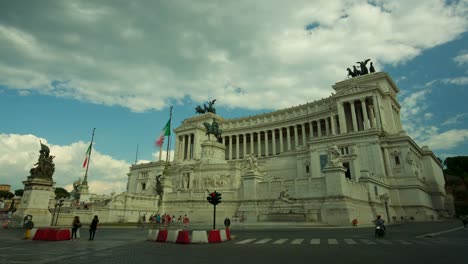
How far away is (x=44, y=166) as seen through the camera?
28219 mm

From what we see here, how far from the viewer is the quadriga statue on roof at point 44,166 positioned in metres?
27.8

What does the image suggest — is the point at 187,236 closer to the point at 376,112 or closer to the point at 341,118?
the point at 341,118

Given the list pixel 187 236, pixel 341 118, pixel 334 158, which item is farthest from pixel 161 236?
pixel 341 118

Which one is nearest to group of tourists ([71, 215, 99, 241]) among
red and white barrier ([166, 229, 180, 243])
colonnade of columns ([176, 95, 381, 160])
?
red and white barrier ([166, 229, 180, 243])

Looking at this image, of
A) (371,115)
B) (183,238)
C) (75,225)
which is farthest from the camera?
(371,115)

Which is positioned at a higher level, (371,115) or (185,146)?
(185,146)

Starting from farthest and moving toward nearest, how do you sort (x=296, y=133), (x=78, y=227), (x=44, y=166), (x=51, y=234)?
(x=296, y=133), (x=44, y=166), (x=78, y=227), (x=51, y=234)

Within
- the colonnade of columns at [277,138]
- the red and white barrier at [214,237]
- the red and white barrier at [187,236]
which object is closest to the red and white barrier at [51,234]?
the red and white barrier at [187,236]

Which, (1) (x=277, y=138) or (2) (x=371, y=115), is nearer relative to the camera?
(2) (x=371, y=115)

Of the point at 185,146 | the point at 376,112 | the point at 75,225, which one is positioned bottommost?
the point at 75,225

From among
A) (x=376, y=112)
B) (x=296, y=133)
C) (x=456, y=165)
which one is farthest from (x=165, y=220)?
(x=456, y=165)

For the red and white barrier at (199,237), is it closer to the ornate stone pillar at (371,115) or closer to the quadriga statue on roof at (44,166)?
the quadriga statue on roof at (44,166)

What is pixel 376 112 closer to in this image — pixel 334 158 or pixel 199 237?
pixel 334 158

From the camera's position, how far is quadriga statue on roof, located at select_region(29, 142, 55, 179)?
2784 cm
